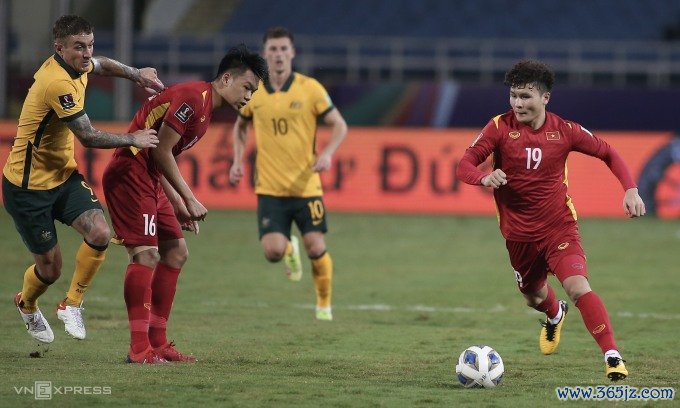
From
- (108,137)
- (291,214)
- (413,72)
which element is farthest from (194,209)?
(413,72)

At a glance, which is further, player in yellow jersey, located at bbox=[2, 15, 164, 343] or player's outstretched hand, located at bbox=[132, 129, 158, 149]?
player in yellow jersey, located at bbox=[2, 15, 164, 343]

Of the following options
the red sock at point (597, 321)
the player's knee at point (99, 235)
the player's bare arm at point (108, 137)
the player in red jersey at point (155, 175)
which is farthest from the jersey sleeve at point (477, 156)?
the player's knee at point (99, 235)

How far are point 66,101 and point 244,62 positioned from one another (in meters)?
1.18

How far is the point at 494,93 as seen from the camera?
22.1 metres

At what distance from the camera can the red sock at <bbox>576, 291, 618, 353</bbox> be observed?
6.94 m

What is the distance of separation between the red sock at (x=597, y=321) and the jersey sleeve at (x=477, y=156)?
1.00 meters

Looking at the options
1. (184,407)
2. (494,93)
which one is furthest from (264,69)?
(494,93)

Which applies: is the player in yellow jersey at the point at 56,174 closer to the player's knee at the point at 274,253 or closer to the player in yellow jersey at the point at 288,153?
the player in yellow jersey at the point at 288,153

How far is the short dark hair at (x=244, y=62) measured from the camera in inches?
289

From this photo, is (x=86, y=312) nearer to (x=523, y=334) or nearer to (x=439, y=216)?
(x=523, y=334)

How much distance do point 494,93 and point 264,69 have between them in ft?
49.7

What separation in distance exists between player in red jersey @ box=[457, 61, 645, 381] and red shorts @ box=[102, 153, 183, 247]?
203 cm

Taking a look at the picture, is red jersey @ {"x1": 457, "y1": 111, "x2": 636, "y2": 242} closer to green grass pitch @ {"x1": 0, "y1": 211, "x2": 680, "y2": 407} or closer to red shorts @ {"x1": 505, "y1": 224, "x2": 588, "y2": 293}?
red shorts @ {"x1": 505, "y1": 224, "x2": 588, "y2": 293}

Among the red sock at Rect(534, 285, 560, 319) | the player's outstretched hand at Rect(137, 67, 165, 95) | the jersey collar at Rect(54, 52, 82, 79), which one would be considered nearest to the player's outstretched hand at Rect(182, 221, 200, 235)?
the player's outstretched hand at Rect(137, 67, 165, 95)
